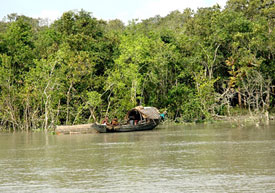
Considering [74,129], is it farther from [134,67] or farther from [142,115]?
[134,67]

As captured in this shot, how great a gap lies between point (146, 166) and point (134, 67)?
79.3ft

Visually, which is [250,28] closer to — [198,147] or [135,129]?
[135,129]

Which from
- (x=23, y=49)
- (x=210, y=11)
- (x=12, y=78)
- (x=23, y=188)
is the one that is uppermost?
(x=210, y=11)

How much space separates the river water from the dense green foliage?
46.4ft

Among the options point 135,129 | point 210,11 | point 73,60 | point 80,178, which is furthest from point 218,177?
point 210,11

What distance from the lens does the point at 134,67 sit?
1558 inches

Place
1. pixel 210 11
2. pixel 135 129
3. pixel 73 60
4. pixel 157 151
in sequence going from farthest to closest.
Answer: pixel 210 11 < pixel 73 60 < pixel 135 129 < pixel 157 151

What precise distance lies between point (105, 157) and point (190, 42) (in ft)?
87.1

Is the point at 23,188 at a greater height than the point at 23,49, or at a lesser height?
lesser

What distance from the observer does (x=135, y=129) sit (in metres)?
33.4

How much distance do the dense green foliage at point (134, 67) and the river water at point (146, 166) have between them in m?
14.1

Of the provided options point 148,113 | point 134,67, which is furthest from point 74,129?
point 134,67

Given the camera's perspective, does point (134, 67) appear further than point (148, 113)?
Yes

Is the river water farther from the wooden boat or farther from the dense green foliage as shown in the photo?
the dense green foliage
